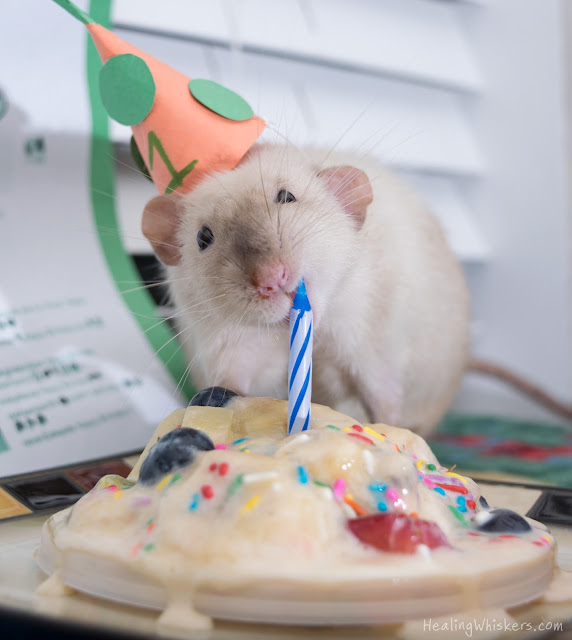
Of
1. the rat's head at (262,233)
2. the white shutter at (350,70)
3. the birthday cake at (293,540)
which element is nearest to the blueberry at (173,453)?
the birthday cake at (293,540)

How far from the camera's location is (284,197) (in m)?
1.04

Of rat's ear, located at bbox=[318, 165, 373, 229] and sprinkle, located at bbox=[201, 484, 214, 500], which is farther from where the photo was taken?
rat's ear, located at bbox=[318, 165, 373, 229]

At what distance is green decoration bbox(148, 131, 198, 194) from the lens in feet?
3.43

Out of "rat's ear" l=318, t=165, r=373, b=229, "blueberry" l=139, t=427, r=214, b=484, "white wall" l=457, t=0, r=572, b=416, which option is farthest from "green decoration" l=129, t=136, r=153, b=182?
"white wall" l=457, t=0, r=572, b=416

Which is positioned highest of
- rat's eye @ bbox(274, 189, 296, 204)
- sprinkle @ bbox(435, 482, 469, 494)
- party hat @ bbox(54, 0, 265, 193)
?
party hat @ bbox(54, 0, 265, 193)

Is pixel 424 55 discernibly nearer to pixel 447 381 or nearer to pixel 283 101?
pixel 283 101

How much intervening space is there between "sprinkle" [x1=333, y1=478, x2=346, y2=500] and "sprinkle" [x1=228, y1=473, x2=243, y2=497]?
96 millimetres

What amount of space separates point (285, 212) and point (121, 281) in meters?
0.65

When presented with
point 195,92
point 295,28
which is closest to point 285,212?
point 195,92

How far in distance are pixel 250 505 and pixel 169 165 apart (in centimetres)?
55

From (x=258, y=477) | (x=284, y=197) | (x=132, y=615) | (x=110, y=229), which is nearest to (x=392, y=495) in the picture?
(x=258, y=477)

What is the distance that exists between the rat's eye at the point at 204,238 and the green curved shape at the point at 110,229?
1.56ft

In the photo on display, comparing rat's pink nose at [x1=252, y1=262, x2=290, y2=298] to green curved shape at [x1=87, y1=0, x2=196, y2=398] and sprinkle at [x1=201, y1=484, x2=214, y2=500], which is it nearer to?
sprinkle at [x1=201, y1=484, x2=214, y2=500]

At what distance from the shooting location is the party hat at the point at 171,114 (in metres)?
1.02
